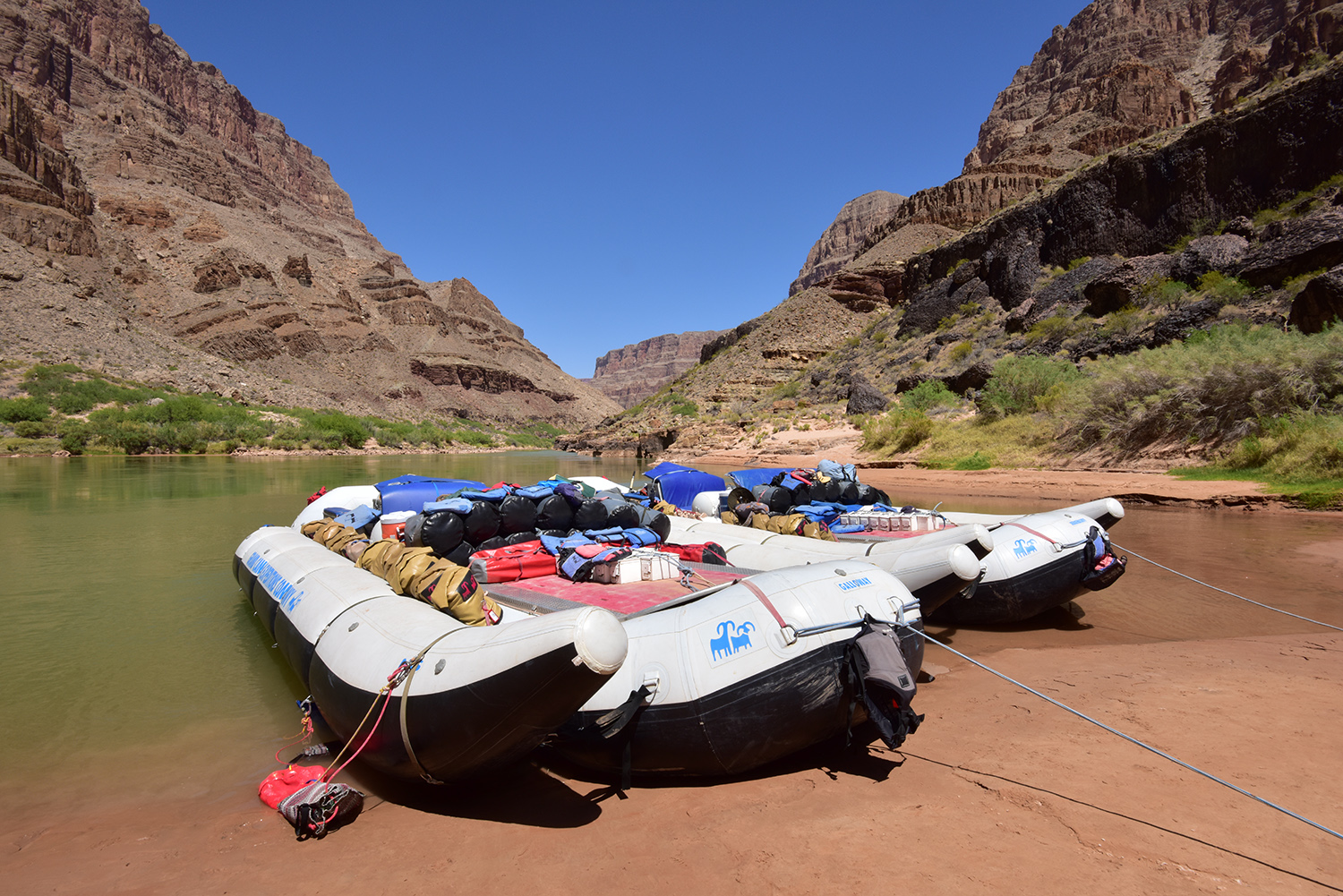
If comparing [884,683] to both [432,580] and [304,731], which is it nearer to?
[432,580]

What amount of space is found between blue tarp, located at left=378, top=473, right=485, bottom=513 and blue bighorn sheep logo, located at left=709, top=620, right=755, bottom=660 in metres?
6.75

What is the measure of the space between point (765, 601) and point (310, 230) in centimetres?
15477

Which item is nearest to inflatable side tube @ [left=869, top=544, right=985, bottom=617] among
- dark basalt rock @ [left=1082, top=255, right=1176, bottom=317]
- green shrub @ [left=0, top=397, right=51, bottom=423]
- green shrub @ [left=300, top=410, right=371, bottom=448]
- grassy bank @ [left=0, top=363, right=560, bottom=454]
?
dark basalt rock @ [left=1082, top=255, right=1176, bottom=317]

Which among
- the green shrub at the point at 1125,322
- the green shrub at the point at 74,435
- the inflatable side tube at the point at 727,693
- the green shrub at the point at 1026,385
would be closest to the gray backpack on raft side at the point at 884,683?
the inflatable side tube at the point at 727,693

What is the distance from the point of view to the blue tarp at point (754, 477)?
11211 millimetres

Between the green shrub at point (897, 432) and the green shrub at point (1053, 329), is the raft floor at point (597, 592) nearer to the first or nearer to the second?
the green shrub at point (897, 432)

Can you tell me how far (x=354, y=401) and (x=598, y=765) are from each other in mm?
79476

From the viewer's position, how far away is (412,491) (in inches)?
378

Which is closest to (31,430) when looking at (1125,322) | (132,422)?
(132,422)

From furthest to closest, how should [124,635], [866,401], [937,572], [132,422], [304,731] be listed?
[132,422], [866,401], [124,635], [937,572], [304,731]

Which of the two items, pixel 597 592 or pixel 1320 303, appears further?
pixel 1320 303

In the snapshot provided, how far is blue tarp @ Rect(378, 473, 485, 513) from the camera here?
31.0 feet

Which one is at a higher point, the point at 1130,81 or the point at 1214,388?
the point at 1130,81

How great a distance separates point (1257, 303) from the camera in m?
21.1
